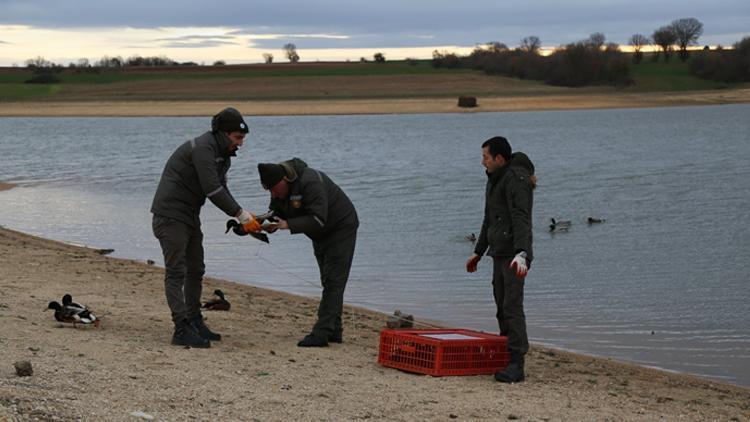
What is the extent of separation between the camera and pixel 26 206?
23953 mm

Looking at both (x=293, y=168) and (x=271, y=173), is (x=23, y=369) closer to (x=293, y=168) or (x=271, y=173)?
(x=271, y=173)

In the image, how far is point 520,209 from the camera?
7.88 m

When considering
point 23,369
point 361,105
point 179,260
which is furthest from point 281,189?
point 361,105

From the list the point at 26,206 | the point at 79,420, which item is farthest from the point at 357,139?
the point at 79,420

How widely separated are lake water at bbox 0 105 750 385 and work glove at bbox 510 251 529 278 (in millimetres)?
2815

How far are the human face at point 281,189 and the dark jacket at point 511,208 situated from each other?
1.49 metres

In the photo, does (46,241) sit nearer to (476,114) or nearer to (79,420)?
(79,420)

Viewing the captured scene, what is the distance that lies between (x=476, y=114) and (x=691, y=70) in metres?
20.5

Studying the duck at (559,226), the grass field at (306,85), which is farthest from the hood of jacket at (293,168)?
the grass field at (306,85)

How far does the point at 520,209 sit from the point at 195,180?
239 centimetres

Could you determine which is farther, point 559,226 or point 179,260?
point 559,226

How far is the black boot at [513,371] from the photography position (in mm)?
8141

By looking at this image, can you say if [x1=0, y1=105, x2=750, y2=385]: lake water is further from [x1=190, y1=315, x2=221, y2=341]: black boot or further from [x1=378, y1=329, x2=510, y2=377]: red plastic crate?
[x1=190, y1=315, x2=221, y2=341]: black boot

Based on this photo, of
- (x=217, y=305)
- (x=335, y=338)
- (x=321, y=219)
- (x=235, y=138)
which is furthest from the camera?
(x=217, y=305)
